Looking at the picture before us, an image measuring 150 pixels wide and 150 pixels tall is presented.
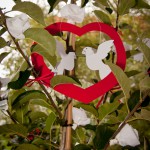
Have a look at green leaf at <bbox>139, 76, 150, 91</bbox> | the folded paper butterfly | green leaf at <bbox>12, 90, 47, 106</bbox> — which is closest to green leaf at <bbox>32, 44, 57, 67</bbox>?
the folded paper butterfly

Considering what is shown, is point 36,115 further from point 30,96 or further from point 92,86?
point 92,86

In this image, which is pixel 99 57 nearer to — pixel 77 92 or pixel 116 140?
pixel 77 92

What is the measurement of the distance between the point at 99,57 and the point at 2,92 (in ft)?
0.96

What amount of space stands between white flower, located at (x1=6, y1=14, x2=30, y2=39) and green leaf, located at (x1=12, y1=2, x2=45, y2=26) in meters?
0.02

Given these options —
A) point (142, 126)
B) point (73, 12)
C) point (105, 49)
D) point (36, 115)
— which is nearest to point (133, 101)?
point (142, 126)

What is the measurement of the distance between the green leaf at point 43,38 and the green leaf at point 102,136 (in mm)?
276

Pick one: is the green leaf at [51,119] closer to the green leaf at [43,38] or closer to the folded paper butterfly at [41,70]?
the folded paper butterfly at [41,70]

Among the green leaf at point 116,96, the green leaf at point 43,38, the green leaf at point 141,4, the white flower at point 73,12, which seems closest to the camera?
the green leaf at point 43,38

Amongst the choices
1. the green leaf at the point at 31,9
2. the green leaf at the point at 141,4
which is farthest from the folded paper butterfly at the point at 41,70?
the green leaf at the point at 141,4

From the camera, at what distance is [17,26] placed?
654 mm

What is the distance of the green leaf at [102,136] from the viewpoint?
764 mm

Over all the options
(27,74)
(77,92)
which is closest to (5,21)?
(27,74)

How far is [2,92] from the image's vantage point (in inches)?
30.3

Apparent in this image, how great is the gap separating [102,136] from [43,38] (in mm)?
322
